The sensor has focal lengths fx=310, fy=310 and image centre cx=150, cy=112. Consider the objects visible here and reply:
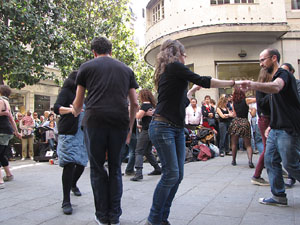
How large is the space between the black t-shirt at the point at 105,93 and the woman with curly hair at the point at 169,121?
405mm

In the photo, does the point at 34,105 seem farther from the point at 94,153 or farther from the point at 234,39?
the point at 94,153

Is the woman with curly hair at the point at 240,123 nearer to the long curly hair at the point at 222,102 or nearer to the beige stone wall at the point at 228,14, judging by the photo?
the long curly hair at the point at 222,102

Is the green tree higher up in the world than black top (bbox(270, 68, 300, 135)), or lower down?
higher up

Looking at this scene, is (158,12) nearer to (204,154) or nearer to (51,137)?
(51,137)

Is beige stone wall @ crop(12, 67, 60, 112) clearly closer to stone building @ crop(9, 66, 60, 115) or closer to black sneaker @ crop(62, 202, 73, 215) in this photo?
stone building @ crop(9, 66, 60, 115)

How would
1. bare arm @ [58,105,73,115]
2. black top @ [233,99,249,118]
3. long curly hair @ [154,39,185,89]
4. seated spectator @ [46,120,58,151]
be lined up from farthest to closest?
1. seated spectator @ [46,120,58,151]
2. black top @ [233,99,249,118]
3. bare arm @ [58,105,73,115]
4. long curly hair @ [154,39,185,89]

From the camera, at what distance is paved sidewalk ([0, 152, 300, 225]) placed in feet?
12.5

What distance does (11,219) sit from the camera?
3969 millimetres

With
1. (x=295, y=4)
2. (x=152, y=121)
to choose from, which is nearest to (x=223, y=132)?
(x=152, y=121)

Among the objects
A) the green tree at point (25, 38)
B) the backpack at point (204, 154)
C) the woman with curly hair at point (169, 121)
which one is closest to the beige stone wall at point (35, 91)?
the green tree at point (25, 38)

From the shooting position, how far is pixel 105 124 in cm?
341

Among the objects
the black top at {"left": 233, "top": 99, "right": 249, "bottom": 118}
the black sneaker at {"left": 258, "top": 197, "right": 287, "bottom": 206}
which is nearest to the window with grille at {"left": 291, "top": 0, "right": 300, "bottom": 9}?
the black top at {"left": 233, "top": 99, "right": 249, "bottom": 118}

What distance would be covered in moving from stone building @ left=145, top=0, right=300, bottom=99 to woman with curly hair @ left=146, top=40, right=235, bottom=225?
456 inches

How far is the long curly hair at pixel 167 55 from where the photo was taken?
3336 mm
